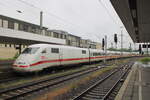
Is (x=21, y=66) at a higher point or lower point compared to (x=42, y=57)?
lower

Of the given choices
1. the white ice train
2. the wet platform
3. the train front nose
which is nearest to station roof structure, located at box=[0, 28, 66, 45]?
the white ice train

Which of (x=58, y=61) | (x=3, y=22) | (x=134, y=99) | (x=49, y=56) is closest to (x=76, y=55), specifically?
(x=58, y=61)

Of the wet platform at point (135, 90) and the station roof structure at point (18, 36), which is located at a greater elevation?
the station roof structure at point (18, 36)

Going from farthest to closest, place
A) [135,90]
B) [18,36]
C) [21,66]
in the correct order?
[18,36] < [21,66] < [135,90]

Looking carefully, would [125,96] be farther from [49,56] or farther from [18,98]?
[49,56]

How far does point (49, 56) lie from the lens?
17578 mm

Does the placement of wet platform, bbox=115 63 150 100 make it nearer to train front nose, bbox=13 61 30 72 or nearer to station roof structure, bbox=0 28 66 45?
train front nose, bbox=13 61 30 72

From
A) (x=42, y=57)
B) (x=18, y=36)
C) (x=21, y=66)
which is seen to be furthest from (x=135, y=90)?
(x=18, y=36)

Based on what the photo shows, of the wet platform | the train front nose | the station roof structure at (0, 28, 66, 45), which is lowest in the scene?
the wet platform

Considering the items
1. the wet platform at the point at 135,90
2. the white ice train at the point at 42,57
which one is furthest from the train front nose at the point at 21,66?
the wet platform at the point at 135,90

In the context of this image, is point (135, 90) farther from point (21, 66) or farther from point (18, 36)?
point (18, 36)

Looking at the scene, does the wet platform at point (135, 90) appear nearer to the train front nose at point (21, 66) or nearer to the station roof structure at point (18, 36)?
the train front nose at point (21, 66)

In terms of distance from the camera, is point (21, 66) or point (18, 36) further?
point (18, 36)

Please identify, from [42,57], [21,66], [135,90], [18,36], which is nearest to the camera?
[135,90]
